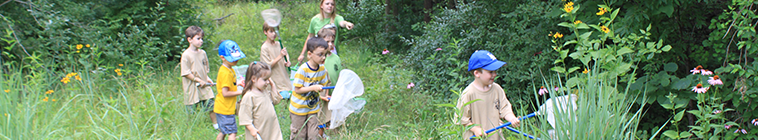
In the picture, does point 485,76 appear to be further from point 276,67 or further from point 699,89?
point 276,67

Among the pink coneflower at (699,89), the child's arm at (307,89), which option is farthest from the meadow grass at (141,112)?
the pink coneflower at (699,89)

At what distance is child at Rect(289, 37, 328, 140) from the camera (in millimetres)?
4066

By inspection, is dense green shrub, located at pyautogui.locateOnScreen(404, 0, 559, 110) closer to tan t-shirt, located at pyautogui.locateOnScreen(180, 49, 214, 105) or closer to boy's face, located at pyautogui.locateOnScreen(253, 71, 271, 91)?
boy's face, located at pyautogui.locateOnScreen(253, 71, 271, 91)

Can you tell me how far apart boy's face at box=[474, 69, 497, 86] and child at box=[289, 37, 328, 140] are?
4.41 ft

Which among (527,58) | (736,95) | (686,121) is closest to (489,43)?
(527,58)

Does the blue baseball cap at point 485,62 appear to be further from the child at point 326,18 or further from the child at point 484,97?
the child at point 326,18

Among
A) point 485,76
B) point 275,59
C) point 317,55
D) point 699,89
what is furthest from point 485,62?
point 275,59

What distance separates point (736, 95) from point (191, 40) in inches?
170

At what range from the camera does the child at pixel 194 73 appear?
4859 mm

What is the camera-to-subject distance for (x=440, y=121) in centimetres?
432

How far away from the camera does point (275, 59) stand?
5.16 m

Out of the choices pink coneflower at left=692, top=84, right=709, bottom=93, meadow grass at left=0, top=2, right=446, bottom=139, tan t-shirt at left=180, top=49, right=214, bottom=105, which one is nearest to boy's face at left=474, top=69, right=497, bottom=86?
meadow grass at left=0, top=2, right=446, bottom=139

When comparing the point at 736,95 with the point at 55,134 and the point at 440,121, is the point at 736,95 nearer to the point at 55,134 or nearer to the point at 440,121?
the point at 440,121

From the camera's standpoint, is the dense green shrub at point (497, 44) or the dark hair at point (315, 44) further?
the dense green shrub at point (497, 44)
